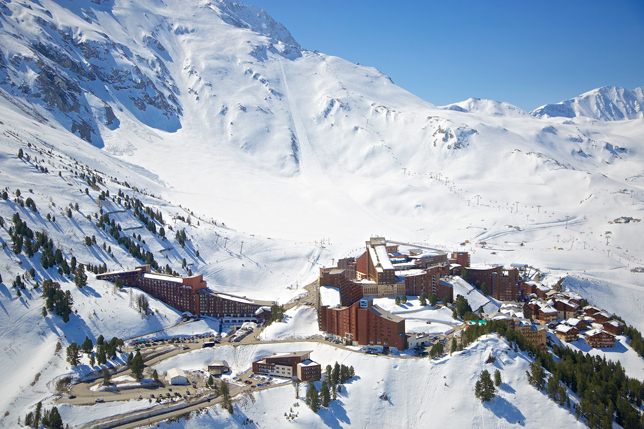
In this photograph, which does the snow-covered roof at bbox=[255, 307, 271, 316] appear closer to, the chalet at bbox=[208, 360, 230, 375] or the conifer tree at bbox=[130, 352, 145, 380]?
the chalet at bbox=[208, 360, 230, 375]

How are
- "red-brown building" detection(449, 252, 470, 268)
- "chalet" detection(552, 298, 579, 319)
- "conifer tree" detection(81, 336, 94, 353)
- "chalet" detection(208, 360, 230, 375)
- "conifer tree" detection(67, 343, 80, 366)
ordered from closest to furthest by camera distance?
"conifer tree" detection(67, 343, 80, 366) → "chalet" detection(208, 360, 230, 375) → "conifer tree" detection(81, 336, 94, 353) → "chalet" detection(552, 298, 579, 319) → "red-brown building" detection(449, 252, 470, 268)

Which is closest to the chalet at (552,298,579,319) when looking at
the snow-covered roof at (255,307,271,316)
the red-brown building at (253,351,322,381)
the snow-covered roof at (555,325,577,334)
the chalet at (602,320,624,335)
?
the chalet at (602,320,624,335)

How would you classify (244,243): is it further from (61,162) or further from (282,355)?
(282,355)

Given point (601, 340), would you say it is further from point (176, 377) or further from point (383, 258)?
point (176, 377)

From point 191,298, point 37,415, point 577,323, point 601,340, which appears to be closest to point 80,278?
point 191,298

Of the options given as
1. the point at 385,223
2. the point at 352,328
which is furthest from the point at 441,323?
the point at 385,223

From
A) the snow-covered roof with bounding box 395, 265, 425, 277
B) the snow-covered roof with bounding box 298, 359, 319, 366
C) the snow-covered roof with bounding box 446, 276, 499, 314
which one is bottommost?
the snow-covered roof with bounding box 298, 359, 319, 366
